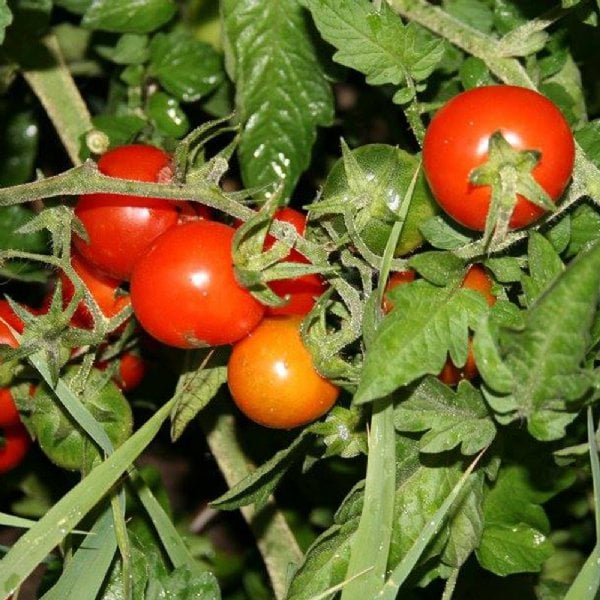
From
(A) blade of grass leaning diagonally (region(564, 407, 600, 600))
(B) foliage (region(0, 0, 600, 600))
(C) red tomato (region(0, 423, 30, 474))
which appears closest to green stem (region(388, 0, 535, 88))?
(B) foliage (region(0, 0, 600, 600))

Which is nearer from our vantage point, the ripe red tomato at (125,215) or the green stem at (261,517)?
the ripe red tomato at (125,215)

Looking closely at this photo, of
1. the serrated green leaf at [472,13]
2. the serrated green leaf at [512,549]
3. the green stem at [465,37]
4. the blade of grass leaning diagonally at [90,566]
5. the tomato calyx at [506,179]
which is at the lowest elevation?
the serrated green leaf at [512,549]

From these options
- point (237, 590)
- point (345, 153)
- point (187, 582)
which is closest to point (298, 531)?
point (237, 590)

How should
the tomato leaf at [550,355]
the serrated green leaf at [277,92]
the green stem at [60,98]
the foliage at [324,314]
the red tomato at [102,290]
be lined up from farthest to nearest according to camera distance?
the green stem at [60,98] < the serrated green leaf at [277,92] < the red tomato at [102,290] < the foliage at [324,314] < the tomato leaf at [550,355]

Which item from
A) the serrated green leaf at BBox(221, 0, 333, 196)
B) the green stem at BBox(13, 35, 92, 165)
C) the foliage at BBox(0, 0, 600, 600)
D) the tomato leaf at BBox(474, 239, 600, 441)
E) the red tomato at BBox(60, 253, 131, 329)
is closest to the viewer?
the tomato leaf at BBox(474, 239, 600, 441)

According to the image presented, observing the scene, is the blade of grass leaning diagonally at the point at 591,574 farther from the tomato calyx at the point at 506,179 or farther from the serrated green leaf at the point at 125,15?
the serrated green leaf at the point at 125,15

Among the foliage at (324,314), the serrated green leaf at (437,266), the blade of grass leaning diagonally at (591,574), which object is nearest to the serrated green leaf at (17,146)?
the foliage at (324,314)

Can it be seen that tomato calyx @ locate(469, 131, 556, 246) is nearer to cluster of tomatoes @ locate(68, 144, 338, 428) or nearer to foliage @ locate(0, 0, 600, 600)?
foliage @ locate(0, 0, 600, 600)

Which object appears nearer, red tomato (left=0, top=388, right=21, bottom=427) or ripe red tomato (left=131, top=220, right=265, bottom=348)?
ripe red tomato (left=131, top=220, right=265, bottom=348)
